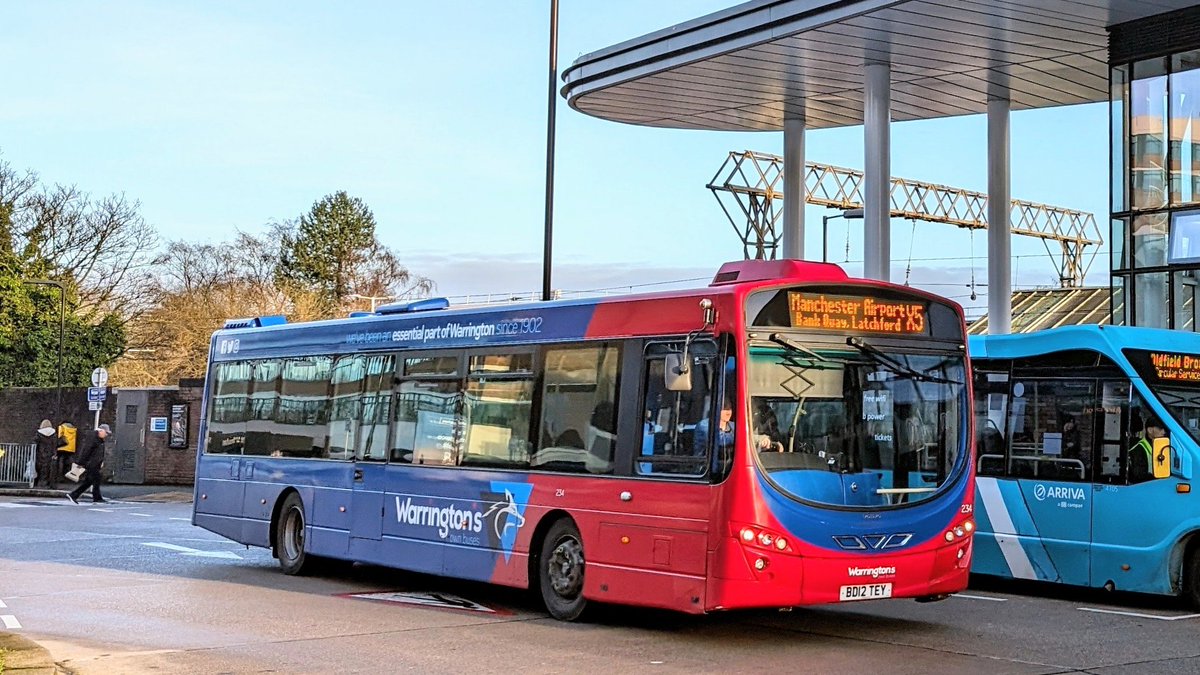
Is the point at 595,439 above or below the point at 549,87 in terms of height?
below

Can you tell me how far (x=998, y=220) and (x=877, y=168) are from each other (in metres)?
4.07

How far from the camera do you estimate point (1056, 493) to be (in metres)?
15.2

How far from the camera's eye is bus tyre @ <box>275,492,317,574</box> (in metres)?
17.1

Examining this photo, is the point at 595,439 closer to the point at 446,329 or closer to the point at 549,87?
the point at 446,329

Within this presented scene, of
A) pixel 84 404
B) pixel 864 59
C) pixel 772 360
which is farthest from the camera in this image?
pixel 84 404

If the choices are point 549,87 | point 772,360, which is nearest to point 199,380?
point 549,87

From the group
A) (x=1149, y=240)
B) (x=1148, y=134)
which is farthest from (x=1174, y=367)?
(x=1148, y=134)

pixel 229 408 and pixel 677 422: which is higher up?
pixel 229 408

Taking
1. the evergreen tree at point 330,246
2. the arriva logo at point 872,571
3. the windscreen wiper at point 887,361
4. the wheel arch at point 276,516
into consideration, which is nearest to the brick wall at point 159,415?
the wheel arch at point 276,516

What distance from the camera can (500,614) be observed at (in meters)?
13.4

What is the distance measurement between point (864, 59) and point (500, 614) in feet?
53.4

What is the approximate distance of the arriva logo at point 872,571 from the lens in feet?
37.1

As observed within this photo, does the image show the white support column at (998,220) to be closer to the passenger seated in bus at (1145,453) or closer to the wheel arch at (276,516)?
the passenger seated in bus at (1145,453)

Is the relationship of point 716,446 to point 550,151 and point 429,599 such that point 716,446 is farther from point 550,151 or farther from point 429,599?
point 550,151
